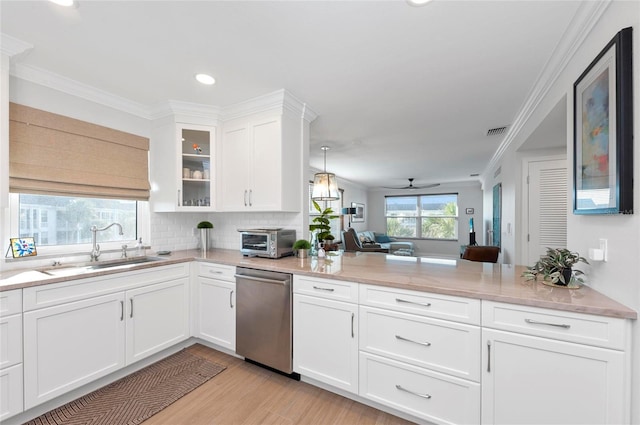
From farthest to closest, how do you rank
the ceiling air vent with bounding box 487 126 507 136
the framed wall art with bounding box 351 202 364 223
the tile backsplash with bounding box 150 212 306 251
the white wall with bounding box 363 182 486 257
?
the framed wall art with bounding box 351 202 364 223 → the white wall with bounding box 363 182 486 257 → the ceiling air vent with bounding box 487 126 507 136 → the tile backsplash with bounding box 150 212 306 251

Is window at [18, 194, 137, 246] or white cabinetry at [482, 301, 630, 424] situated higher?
window at [18, 194, 137, 246]

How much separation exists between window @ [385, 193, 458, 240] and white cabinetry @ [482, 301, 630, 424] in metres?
8.42

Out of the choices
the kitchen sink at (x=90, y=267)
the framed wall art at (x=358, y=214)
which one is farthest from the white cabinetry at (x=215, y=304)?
the framed wall art at (x=358, y=214)

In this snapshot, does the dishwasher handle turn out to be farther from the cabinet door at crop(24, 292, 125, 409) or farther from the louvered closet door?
the louvered closet door

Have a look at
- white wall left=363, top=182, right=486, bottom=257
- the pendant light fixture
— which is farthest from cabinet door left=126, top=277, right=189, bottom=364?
white wall left=363, top=182, right=486, bottom=257

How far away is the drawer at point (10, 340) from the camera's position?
1.55 metres

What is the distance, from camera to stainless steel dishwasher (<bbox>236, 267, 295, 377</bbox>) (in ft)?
6.88

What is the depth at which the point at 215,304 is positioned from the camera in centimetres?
252

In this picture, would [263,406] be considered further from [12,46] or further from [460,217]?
[460,217]

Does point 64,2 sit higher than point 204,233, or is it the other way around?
point 64,2

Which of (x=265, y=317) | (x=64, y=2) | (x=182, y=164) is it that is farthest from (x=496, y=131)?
(x=64, y=2)

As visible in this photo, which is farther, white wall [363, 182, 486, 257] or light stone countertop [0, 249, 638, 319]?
white wall [363, 182, 486, 257]

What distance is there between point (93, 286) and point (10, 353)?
0.51 m

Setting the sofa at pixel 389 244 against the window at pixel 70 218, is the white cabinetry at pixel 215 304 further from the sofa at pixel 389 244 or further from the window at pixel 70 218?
the sofa at pixel 389 244
